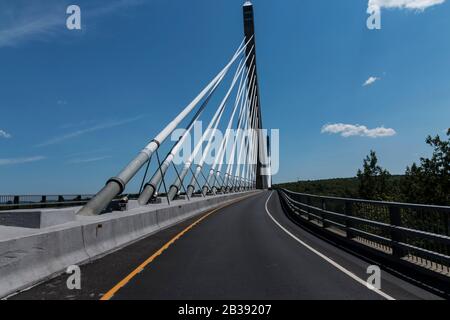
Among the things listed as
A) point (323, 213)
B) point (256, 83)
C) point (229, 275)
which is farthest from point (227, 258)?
point (256, 83)

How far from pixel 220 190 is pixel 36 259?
4339 centimetres

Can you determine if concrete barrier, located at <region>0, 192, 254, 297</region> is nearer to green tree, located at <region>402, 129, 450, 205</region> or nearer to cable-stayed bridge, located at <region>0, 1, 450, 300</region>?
cable-stayed bridge, located at <region>0, 1, 450, 300</region>

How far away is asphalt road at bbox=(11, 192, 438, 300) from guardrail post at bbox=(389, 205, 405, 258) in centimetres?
67

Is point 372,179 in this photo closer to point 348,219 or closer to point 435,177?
point 435,177

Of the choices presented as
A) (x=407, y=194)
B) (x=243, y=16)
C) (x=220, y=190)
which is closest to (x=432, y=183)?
(x=407, y=194)

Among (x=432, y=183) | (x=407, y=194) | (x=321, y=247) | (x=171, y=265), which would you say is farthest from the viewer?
(x=407, y=194)

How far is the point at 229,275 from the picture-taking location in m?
7.31

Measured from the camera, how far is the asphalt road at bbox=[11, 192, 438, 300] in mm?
6008

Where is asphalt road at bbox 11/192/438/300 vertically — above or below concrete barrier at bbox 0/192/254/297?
below

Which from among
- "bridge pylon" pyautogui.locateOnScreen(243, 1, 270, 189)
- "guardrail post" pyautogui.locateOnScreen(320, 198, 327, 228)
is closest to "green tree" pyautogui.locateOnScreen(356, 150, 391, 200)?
"bridge pylon" pyautogui.locateOnScreen(243, 1, 270, 189)

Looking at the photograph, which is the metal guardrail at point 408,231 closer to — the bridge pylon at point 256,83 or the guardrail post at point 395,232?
the guardrail post at point 395,232
